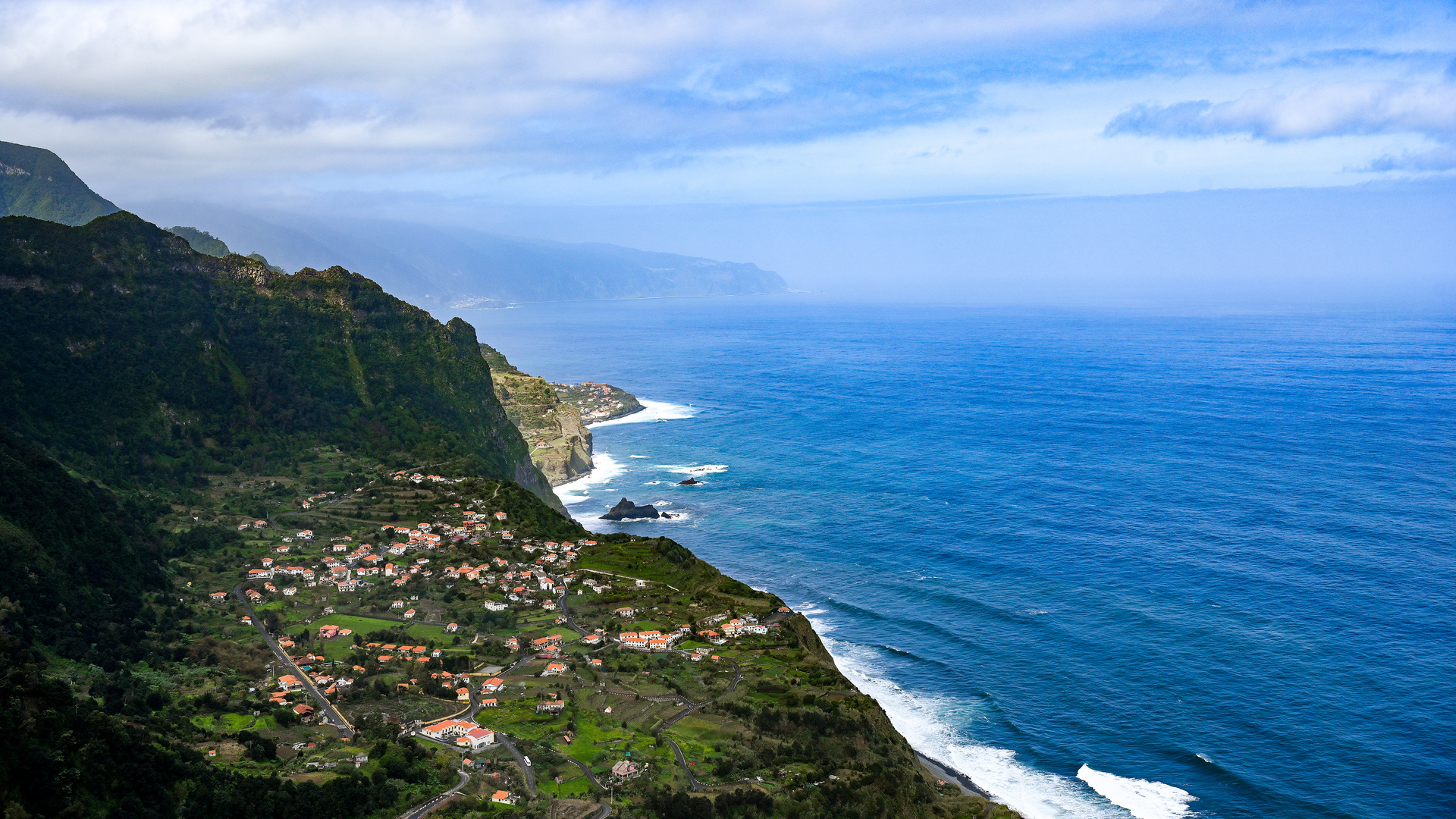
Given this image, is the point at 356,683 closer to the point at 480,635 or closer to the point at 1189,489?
the point at 480,635

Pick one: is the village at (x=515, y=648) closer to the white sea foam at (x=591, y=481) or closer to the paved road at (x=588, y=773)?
the paved road at (x=588, y=773)

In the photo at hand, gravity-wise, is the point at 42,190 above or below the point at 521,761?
above

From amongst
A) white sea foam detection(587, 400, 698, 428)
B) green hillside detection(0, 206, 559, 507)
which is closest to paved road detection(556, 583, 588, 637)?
green hillside detection(0, 206, 559, 507)

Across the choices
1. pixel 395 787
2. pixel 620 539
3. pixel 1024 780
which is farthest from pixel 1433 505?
pixel 395 787

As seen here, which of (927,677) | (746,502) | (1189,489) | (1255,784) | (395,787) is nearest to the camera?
(395,787)

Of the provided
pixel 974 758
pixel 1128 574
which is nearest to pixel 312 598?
pixel 974 758

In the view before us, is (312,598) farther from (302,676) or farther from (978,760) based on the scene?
(978,760)
